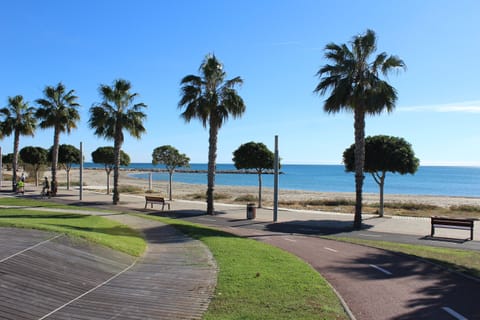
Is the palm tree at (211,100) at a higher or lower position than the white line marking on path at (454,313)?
higher

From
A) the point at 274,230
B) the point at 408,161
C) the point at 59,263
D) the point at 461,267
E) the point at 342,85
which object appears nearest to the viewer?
the point at 59,263

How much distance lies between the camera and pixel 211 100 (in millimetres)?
25141

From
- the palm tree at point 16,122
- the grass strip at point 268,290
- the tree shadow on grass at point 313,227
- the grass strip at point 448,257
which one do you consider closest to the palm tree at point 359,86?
the tree shadow on grass at point 313,227

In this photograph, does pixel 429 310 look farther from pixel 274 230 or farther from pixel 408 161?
pixel 408 161

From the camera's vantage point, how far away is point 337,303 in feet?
22.4

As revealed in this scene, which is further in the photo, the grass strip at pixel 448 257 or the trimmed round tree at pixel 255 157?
the trimmed round tree at pixel 255 157

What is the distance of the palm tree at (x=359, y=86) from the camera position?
69.2ft

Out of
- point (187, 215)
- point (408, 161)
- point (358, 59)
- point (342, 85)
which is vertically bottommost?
point (187, 215)

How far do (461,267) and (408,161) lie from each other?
55.4 feet

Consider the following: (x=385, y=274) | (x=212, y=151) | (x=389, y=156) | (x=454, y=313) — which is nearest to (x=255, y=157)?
(x=212, y=151)

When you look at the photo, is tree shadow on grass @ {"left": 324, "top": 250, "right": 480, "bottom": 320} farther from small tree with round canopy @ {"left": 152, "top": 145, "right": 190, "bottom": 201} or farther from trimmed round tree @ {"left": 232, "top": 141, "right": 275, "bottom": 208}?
small tree with round canopy @ {"left": 152, "top": 145, "right": 190, "bottom": 201}

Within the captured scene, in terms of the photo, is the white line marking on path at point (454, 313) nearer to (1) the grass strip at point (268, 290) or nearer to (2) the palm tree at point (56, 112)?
(1) the grass strip at point (268, 290)

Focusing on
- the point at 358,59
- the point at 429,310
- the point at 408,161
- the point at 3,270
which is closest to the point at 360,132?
the point at 358,59

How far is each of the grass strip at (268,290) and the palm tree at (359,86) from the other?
12.5 meters
